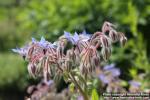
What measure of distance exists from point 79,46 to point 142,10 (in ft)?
11.5

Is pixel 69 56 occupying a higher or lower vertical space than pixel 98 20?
lower

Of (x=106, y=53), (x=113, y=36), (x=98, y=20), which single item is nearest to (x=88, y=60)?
(x=106, y=53)

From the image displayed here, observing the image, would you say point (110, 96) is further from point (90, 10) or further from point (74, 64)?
point (90, 10)

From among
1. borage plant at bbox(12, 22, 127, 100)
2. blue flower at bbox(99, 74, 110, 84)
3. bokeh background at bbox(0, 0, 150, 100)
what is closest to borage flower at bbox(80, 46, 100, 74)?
borage plant at bbox(12, 22, 127, 100)

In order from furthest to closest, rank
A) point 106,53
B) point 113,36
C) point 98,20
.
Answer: point 98,20
point 113,36
point 106,53

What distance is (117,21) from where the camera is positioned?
19.5 ft

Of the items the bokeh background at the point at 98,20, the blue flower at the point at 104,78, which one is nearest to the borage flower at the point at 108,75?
the blue flower at the point at 104,78

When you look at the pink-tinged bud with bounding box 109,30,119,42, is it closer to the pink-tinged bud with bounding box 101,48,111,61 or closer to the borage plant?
the borage plant

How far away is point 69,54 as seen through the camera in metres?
2.45

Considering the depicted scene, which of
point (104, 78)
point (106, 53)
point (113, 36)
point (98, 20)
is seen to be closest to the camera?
point (106, 53)

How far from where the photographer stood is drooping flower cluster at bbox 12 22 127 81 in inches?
94.6

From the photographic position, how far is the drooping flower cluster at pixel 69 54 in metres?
2.40

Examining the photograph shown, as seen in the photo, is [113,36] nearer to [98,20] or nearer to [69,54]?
[69,54]

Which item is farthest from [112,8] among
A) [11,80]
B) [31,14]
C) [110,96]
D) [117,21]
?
[110,96]
